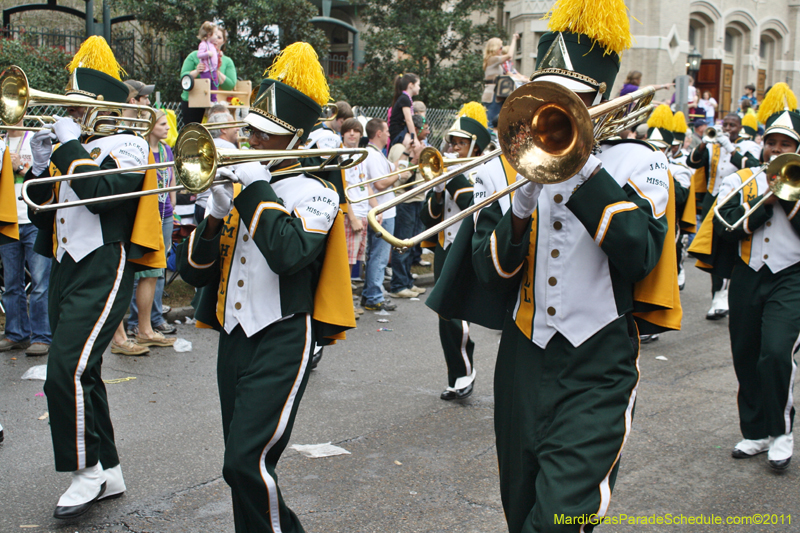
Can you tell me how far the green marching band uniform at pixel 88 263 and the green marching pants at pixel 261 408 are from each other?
0.90 m

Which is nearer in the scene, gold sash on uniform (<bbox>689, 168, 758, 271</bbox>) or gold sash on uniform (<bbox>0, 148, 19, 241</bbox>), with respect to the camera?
gold sash on uniform (<bbox>689, 168, 758, 271</bbox>)

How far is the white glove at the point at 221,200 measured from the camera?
3025 mm

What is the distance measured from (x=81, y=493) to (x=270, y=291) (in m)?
1.47

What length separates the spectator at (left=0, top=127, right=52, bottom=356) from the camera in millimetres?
6495

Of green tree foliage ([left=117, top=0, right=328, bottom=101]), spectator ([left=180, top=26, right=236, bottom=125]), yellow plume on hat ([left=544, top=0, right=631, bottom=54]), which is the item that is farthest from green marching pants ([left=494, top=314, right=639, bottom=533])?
green tree foliage ([left=117, top=0, right=328, bottom=101])

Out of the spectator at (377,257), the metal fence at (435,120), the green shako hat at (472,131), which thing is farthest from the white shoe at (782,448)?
the metal fence at (435,120)

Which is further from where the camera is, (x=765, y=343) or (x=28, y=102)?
(x=765, y=343)

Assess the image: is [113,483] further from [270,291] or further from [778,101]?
[778,101]

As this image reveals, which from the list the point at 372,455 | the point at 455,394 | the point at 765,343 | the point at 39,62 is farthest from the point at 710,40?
the point at 372,455

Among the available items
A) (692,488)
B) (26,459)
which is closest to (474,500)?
(692,488)

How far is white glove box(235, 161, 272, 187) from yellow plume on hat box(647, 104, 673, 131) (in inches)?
298

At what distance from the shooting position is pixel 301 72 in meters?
3.42

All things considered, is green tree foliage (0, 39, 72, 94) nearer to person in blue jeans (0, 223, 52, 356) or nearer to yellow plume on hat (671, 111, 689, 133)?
person in blue jeans (0, 223, 52, 356)

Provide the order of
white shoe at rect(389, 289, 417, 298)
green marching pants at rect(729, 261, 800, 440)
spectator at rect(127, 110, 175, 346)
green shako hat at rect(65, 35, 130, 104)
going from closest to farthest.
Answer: green shako hat at rect(65, 35, 130, 104) < green marching pants at rect(729, 261, 800, 440) < spectator at rect(127, 110, 175, 346) < white shoe at rect(389, 289, 417, 298)
